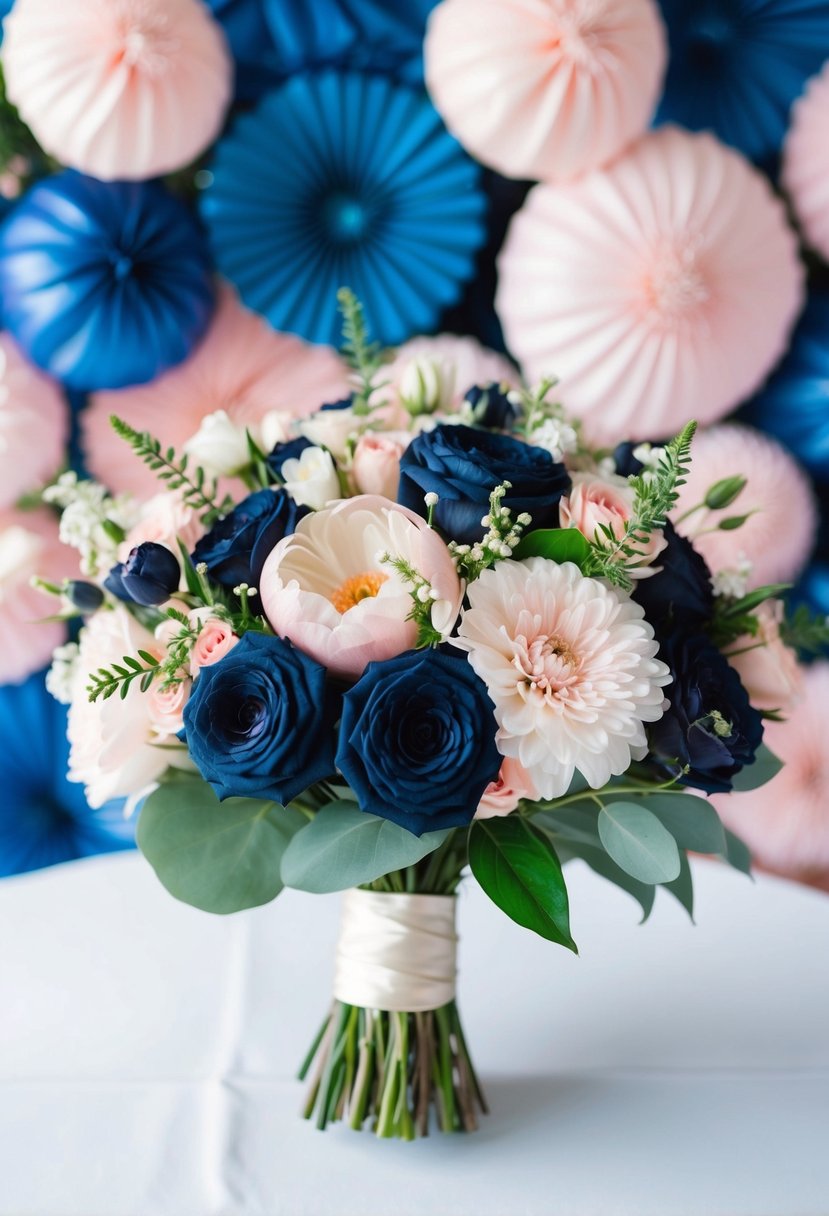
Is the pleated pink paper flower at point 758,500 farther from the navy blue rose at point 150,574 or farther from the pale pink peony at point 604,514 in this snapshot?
the navy blue rose at point 150,574

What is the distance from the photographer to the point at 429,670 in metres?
0.56

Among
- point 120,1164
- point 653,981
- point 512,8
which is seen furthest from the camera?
point 512,8

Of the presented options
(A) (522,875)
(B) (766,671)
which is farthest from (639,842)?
(B) (766,671)

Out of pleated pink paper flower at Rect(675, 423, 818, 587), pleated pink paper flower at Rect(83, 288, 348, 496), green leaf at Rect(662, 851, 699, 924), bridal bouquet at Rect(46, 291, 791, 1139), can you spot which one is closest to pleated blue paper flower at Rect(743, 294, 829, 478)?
pleated pink paper flower at Rect(675, 423, 818, 587)

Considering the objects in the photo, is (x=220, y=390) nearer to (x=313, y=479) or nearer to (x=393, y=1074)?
(x=313, y=479)

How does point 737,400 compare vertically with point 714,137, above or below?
below

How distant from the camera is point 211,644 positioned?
61 centimetres

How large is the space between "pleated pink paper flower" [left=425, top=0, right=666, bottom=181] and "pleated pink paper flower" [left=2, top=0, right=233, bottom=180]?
253mm

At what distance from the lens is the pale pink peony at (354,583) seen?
0.57 meters

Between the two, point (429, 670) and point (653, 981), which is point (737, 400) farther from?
point (429, 670)

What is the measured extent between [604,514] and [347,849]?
0.75 ft

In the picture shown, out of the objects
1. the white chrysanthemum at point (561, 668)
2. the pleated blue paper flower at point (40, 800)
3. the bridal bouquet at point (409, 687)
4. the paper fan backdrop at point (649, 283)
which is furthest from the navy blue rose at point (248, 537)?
the pleated blue paper flower at point (40, 800)

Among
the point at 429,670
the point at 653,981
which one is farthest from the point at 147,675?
the point at 653,981

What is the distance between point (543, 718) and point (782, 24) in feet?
3.51
